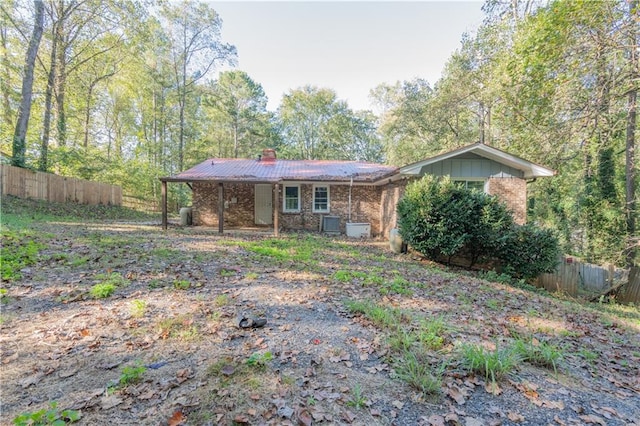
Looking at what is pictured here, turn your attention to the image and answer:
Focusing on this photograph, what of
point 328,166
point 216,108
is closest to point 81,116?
point 216,108

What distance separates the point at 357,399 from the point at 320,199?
11.7m

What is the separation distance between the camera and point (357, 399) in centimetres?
215

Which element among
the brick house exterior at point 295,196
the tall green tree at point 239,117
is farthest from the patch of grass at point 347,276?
the tall green tree at point 239,117

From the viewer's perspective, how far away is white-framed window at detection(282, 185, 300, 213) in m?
13.7

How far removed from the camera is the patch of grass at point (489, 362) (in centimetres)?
247

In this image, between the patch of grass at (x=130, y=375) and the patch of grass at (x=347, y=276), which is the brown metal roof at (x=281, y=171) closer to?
the patch of grass at (x=347, y=276)

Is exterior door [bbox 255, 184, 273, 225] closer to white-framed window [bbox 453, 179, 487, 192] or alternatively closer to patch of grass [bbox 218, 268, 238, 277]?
white-framed window [bbox 453, 179, 487, 192]

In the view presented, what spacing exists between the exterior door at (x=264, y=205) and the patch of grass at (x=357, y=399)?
39.5ft

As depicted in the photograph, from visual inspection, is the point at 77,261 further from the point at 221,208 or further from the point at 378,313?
the point at 221,208

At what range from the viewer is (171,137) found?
85.5 ft

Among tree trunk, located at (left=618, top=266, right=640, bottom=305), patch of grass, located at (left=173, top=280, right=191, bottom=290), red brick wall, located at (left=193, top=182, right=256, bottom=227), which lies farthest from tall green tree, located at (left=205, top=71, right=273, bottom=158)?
tree trunk, located at (left=618, top=266, right=640, bottom=305)

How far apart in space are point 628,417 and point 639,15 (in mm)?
7870

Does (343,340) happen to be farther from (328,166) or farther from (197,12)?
(197,12)

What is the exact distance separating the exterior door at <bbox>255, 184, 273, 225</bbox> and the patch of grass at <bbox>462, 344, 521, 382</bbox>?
12.0m
